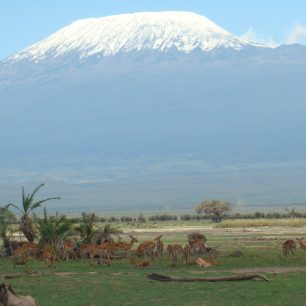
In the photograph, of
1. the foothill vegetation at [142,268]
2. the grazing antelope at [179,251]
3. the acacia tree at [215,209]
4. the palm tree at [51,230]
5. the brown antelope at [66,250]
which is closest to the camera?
the foothill vegetation at [142,268]

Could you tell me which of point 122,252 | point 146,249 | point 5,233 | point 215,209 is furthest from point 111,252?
point 215,209

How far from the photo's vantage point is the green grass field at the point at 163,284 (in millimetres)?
20516

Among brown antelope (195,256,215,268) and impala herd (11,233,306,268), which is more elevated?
impala herd (11,233,306,268)

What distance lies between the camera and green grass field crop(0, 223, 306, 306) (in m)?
20.5

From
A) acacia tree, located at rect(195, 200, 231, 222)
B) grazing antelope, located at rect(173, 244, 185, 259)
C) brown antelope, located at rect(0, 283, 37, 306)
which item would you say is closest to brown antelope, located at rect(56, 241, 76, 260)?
grazing antelope, located at rect(173, 244, 185, 259)

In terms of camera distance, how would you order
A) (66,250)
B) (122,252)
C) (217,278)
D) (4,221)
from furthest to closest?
(4,221) < (66,250) < (122,252) < (217,278)

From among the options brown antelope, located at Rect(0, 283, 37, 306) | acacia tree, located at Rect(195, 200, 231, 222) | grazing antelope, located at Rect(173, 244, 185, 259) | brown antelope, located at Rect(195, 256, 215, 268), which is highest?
acacia tree, located at Rect(195, 200, 231, 222)

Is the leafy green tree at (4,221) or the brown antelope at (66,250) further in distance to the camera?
the leafy green tree at (4,221)

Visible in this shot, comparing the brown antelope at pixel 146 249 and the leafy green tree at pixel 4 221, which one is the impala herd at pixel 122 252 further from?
the leafy green tree at pixel 4 221

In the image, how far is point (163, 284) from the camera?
23438 mm

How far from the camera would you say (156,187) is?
135875mm

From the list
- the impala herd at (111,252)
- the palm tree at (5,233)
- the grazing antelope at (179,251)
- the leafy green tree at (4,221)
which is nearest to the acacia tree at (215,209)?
the leafy green tree at (4,221)

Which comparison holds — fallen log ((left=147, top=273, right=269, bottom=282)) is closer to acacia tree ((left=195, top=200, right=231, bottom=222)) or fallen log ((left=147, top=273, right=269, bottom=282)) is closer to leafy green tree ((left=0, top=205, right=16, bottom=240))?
leafy green tree ((left=0, top=205, right=16, bottom=240))

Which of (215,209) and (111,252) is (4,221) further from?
(215,209)
